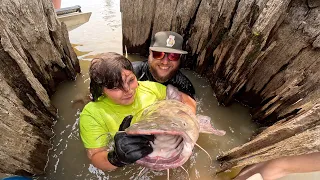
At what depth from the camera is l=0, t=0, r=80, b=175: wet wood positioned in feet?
8.41

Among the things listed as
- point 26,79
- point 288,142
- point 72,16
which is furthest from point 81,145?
point 72,16

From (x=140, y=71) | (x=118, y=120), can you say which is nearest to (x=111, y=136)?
(x=118, y=120)

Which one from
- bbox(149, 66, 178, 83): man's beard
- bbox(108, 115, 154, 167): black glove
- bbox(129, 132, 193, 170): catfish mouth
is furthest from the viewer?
bbox(149, 66, 178, 83): man's beard

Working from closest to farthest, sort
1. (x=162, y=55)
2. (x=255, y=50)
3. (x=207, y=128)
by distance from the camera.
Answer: (x=207, y=128) < (x=255, y=50) < (x=162, y=55)

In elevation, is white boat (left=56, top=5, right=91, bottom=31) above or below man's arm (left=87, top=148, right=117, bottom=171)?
below

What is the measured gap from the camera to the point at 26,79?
2932 millimetres

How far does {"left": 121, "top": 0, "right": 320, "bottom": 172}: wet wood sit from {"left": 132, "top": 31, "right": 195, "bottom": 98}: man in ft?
1.91

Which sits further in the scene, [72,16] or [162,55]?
[72,16]

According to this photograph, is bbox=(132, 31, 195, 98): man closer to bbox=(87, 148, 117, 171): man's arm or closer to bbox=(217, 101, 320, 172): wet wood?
bbox=(217, 101, 320, 172): wet wood

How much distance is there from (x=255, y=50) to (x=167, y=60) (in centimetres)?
135

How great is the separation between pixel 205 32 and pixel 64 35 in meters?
2.43

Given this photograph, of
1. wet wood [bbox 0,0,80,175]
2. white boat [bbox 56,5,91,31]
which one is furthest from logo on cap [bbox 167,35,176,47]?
white boat [bbox 56,5,91,31]

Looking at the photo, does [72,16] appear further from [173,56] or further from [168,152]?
[168,152]

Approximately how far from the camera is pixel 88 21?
22.4 feet
